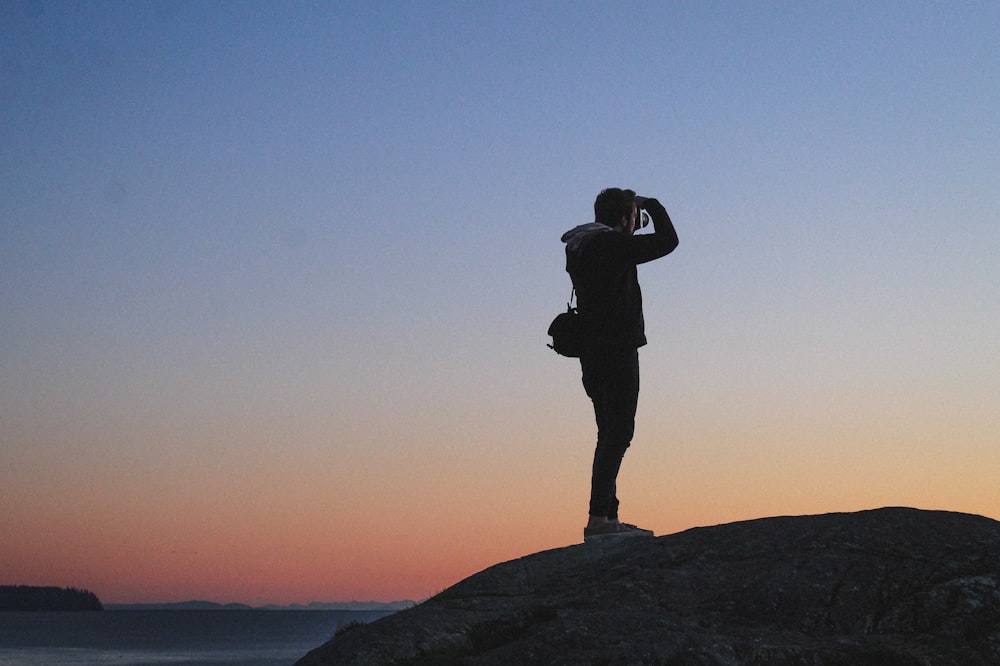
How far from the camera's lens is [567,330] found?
905 centimetres

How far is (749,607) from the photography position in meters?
6.63

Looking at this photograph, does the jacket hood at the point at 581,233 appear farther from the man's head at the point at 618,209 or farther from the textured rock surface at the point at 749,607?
the textured rock surface at the point at 749,607

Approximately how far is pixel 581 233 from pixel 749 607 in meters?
3.68

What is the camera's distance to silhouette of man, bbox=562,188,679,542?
8.71 meters

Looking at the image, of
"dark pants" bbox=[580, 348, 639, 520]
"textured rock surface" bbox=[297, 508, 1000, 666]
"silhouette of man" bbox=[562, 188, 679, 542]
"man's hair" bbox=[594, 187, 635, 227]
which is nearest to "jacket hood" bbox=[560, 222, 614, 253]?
"silhouette of man" bbox=[562, 188, 679, 542]

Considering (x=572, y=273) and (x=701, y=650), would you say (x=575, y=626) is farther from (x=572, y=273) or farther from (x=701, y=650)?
(x=572, y=273)

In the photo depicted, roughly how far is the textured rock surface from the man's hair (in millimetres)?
2965

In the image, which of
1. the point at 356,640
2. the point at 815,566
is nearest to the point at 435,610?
the point at 356,640

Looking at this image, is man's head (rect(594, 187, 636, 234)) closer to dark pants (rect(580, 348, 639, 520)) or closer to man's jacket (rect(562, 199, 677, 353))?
man's jacket (rect(562, 199, 677, 353))

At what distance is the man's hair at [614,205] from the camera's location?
903 cm

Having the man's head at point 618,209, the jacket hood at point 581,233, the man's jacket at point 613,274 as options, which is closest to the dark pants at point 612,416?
the man's jacket at point 613,274

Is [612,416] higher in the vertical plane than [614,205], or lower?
lower

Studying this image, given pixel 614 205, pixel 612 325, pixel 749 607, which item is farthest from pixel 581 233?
pixel 749 607

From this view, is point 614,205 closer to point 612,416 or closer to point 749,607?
point 612,416
